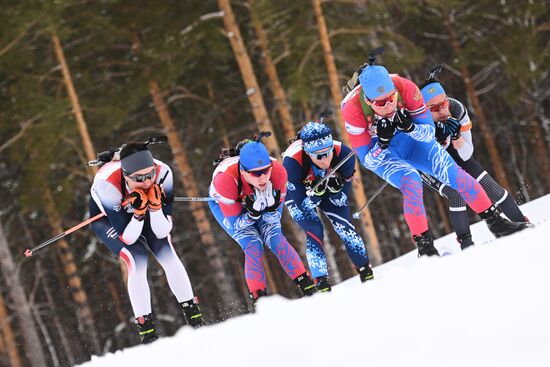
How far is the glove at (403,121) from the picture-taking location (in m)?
6.30

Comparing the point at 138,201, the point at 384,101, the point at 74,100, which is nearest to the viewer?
the point at 384,101

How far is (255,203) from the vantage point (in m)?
6.84

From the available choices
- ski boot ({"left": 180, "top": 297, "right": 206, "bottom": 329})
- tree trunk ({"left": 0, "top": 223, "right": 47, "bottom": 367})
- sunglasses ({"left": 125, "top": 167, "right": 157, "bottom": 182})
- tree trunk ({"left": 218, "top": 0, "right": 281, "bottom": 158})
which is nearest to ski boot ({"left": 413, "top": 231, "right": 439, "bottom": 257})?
ski boot ({"left": 180, "top": 297, "right": 206, "bottom": 329})

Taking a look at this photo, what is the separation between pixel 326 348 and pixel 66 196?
1542 cm

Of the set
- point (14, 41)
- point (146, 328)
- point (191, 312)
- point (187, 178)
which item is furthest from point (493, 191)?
point (187, 178)

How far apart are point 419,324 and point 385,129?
3.47 m

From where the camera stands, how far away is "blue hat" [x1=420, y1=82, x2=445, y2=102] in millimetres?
7160

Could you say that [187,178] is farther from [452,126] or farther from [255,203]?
[452,126]

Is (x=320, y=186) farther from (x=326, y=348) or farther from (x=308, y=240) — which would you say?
(x=326, y=348)

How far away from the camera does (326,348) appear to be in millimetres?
3191

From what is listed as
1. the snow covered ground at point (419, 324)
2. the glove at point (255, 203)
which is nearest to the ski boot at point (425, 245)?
the glove at point (255, 203)

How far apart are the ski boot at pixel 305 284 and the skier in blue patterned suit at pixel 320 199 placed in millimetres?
220

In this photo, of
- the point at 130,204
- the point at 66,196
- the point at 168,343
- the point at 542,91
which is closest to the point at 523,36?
the point at 542,91

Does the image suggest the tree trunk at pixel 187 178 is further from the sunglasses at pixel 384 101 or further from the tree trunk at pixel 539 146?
the sunglasses at pixel 384 101
